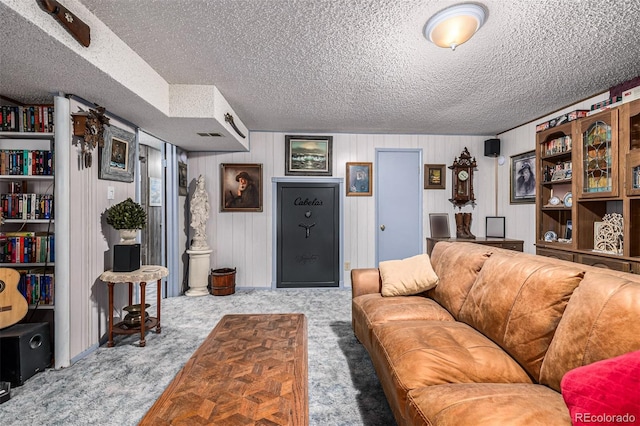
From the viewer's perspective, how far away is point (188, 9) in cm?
182

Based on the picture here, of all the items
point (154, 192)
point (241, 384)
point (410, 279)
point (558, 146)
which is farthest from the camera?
point (154, 192)

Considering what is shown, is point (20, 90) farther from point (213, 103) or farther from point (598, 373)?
point (598, 373)

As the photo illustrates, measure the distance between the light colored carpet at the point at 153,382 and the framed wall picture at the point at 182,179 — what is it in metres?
1.87

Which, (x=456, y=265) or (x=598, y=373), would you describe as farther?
(x=456, y=265)

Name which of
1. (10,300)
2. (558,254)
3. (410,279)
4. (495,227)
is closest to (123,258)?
(10,300)

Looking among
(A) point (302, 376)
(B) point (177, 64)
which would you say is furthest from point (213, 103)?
(A) point (302, 376)

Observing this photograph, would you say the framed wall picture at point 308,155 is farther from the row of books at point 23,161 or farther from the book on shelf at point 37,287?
the book on shelf at point 37,287

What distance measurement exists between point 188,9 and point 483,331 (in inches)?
101

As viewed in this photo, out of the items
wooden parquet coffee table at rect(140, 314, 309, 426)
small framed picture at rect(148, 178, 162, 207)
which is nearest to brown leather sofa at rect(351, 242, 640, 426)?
wooden parquet coffee table at rect(140, 314, 309, 426)

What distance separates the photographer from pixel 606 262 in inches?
106

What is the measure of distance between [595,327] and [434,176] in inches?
158

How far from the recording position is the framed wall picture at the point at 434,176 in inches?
194

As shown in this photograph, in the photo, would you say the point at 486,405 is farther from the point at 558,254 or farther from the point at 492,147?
the point at 492,147

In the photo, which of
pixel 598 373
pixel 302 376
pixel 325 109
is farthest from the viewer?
pixel 325 109
